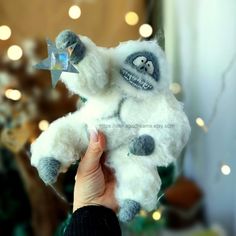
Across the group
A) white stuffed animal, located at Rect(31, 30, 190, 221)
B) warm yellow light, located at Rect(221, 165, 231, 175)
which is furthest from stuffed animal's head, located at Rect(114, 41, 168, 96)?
warm yellow light, located at Rect(221, 165, 231, 175)

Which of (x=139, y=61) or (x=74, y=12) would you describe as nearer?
(x=139, y=61)

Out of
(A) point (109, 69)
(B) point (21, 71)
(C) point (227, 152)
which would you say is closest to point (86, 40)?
(A) point (109, 69)

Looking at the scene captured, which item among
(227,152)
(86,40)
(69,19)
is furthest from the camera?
(227,152)

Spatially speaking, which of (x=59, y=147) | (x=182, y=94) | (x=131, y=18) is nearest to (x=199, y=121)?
(x=182, y=94)

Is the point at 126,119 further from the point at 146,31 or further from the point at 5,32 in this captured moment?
the point at 5,32

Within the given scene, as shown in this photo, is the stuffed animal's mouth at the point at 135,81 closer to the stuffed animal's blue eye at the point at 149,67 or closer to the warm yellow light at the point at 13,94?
the stuffed animal's blue eye at the point at 149,67

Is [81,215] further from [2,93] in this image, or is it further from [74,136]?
[2,93]

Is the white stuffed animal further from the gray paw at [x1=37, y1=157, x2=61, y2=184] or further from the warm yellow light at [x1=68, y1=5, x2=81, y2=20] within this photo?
the warm yellow light at [x1=68, y1=5, x2=81, y2=20]
